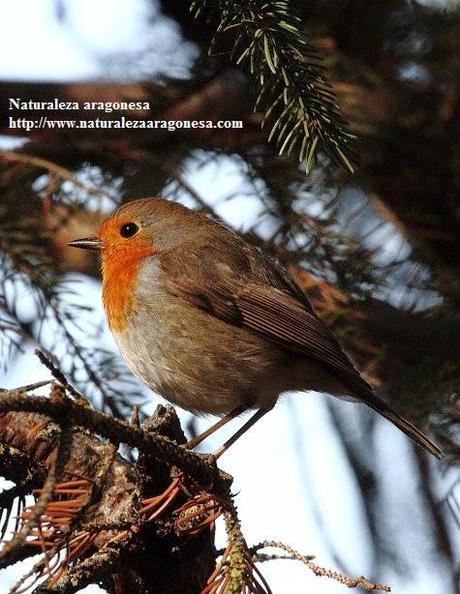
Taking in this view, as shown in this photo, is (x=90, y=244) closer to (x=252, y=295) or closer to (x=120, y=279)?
(x=120, y=279)

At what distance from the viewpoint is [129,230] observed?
367cm

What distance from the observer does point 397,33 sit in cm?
417

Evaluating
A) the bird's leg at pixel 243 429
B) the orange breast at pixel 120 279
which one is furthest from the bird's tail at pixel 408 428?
the orange breast at pixel 120 279

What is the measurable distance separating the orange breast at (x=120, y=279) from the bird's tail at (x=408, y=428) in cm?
93

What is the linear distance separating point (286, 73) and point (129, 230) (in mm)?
1501

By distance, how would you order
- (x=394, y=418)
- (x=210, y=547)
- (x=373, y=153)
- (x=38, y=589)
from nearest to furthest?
1. (x=38, y=589)
2. (x=210, y=547)
3. (x=394, y=418)
4. (x=373, y=153)

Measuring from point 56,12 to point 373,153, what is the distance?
4.95 feet

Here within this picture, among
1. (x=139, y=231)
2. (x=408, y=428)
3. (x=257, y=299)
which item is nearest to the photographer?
(x=408, y=428)

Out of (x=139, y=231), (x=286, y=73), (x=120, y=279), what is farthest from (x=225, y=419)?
(x=286, y=73)

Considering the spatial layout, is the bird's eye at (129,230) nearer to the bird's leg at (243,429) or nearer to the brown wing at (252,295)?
the brown wing at (252,295)

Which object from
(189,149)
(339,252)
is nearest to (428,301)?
(339,252)

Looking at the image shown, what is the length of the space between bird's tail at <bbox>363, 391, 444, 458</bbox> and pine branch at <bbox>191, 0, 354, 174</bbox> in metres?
1.21

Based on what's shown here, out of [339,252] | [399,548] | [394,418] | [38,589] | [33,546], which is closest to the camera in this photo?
[38,589]

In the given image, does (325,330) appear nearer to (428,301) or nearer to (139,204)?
(428,301)
